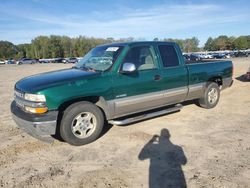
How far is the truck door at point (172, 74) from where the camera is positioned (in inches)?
241

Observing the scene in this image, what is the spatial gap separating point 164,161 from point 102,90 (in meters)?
1.79

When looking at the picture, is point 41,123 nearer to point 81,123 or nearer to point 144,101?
point 81,123

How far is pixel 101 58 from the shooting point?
5.83 meters

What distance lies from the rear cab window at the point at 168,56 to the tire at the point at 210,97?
1588 mm

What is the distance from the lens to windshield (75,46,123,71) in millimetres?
5539

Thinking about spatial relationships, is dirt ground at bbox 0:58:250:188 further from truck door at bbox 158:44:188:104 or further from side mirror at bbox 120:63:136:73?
side mirror at bbox 120:63:136:73

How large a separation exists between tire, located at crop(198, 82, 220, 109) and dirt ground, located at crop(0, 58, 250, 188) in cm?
99

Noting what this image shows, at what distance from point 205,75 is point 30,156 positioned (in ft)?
16.0

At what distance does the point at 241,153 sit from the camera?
4562 mm

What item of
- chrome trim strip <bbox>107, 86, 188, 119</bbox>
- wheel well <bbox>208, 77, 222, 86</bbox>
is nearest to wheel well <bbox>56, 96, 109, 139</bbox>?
chrome trim strip <bbox>107, 86, 188, 119</bbox>

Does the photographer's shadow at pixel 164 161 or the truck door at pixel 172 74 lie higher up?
the truck door at pixel 172 74

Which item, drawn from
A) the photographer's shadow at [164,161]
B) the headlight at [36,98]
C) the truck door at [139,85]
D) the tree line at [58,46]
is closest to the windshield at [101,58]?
the truck door at [139,85]

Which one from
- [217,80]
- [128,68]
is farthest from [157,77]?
[217,80]

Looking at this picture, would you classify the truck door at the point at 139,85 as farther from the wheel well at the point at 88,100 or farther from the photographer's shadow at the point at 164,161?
the photographer's shadow at the point at 164,161
